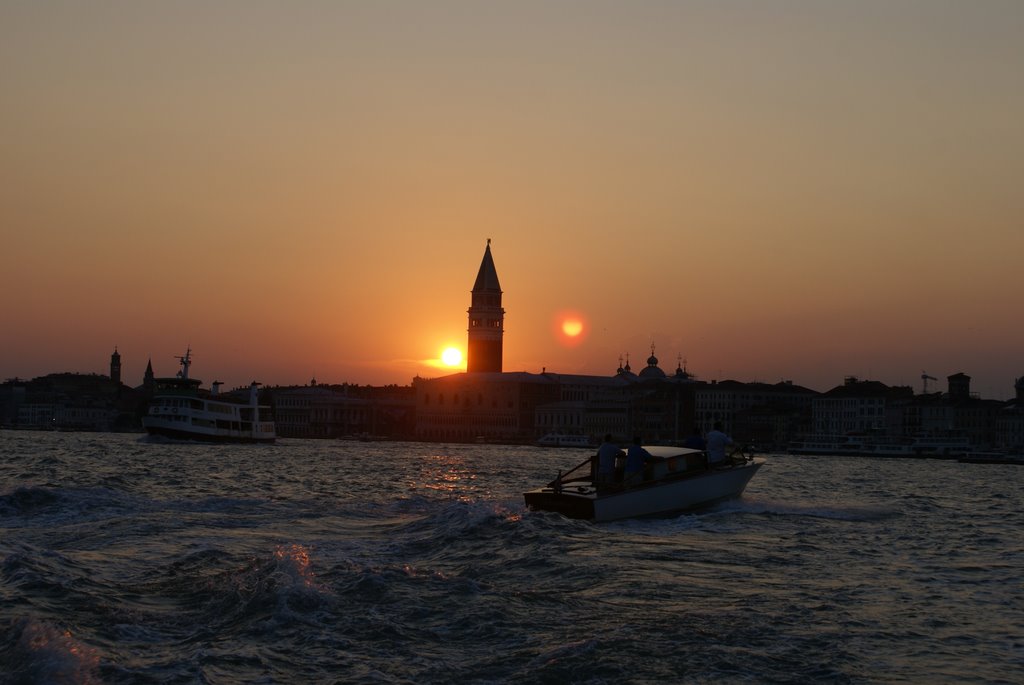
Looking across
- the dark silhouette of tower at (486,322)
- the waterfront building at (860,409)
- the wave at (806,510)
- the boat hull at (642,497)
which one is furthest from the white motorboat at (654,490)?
the dark silhouette of tower at (486,322)

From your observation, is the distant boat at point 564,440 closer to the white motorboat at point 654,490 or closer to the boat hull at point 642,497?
the white motorboat at point 654,490

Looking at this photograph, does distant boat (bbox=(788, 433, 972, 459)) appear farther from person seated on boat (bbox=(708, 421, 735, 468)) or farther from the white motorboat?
person seated on boat (bbox=(708, 421, 735, 468))

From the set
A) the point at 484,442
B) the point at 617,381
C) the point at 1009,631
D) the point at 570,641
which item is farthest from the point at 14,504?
the point at 617,381

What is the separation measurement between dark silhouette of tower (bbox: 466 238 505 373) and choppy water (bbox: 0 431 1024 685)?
132 meters

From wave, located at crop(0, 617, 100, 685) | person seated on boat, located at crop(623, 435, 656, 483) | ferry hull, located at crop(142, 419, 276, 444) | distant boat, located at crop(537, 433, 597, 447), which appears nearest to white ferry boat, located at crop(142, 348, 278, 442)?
ferry hull, located at crop(142, 419, 276, 444)

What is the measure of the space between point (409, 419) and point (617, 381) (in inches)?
1046

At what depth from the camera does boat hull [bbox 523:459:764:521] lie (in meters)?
20.3

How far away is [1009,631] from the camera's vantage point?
1176 centimetres

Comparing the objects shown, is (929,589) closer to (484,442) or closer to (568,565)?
(568,565)

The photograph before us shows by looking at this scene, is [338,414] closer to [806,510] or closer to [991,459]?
[991,459]

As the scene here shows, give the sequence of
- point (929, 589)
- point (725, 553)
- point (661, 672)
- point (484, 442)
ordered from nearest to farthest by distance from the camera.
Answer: point (661, 672) → point (929, 589) → point (725, 553) → point (484, 442)

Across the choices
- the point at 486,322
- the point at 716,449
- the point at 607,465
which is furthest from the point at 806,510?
the point at 486,322

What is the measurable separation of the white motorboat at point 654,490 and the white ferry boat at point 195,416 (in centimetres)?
6228

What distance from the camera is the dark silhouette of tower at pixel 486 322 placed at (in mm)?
154250
